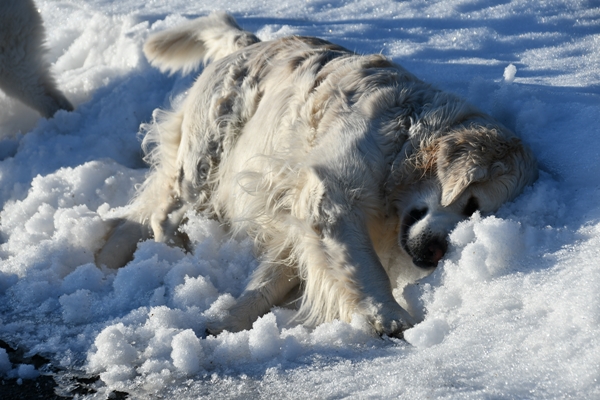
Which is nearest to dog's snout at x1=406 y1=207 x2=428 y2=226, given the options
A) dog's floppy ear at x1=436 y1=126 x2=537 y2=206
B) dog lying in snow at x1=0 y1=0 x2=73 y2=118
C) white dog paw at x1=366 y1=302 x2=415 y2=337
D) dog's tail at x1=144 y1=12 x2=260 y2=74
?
dog's floppy ear at x1=436 y1=126 x2=537 y2=206

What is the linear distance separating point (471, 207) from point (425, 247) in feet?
0.97

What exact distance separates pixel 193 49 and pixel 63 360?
256 centimetres

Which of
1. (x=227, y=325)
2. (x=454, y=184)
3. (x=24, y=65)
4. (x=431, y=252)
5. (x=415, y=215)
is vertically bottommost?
(x=227, y=325)

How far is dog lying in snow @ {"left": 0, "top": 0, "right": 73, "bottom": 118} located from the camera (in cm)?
516

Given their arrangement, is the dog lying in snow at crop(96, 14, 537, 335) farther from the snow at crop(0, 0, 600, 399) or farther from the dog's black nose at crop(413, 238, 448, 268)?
the snow at crop(0, 0, 600, 399)

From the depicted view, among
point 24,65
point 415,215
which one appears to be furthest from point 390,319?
point 24,65

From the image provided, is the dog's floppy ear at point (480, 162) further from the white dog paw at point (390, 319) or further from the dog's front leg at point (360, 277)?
the white dog paw at point (390, 319)

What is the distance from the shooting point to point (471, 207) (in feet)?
9.71

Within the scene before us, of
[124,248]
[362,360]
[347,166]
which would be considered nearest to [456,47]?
[347,166]

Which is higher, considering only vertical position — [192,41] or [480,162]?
[192,41]

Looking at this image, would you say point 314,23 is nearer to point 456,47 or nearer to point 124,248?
point 456,47

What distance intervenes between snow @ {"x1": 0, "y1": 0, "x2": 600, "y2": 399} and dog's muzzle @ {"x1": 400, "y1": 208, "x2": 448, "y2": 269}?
0.06 m

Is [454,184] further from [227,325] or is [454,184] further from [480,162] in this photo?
[227,325]

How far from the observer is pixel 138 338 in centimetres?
268
